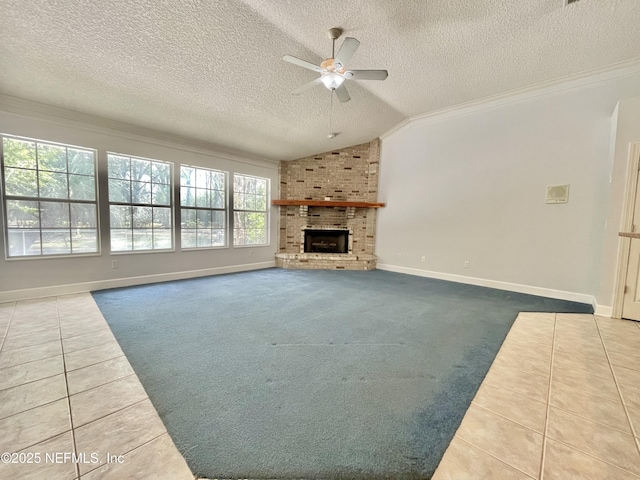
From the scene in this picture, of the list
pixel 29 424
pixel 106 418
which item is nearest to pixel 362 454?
pixel 106 418

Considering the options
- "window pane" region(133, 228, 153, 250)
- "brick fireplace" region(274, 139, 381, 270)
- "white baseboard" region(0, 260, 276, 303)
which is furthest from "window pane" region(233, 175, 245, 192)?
"window pane" region(133, 228, 153, 250)

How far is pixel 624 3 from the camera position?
7.74 ft

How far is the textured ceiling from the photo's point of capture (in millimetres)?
2344

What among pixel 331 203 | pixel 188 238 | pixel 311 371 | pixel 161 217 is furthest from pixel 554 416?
pixel 161 217

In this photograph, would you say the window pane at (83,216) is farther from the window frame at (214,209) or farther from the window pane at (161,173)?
the window frame at (214,209)

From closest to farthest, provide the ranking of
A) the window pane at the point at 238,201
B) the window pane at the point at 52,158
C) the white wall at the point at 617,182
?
1. the white wall at the point at 617,182
2. the window pane at the point at 52,158
3. the window pane at the point at 238,201

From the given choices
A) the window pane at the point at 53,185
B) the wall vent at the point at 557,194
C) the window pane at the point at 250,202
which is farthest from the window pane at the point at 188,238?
the wall vent at the point at 557,194

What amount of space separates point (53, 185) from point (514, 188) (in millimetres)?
6790

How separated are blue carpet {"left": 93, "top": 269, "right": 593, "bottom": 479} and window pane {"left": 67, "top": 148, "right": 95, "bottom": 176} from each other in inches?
69.9

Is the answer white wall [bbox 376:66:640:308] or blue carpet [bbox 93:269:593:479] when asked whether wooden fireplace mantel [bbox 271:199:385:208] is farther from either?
blue carpet [bbox 93:269:593:479]

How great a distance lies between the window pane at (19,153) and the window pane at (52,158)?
6 centimetres

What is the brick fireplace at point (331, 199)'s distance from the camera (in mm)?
6188

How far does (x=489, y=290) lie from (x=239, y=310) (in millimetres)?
3884

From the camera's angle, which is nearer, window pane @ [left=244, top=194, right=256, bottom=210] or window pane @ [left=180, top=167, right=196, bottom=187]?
window pane @ [left=180, top=167, right=196, bottom=187]
